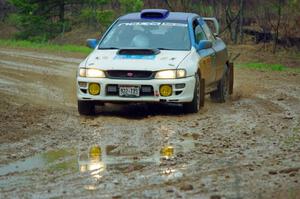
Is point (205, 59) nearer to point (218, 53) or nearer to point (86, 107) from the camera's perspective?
point (218, 53)

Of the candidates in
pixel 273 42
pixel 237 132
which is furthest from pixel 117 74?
pixel 273 42

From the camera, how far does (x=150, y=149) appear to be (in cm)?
927

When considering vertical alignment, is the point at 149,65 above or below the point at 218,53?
above

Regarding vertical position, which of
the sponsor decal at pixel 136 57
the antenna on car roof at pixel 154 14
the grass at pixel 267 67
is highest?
the antenna on car roof at pixel 154 14

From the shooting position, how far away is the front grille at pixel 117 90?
12.0m

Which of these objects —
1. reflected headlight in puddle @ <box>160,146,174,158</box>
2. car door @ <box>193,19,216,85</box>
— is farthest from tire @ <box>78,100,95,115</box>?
reflected headlight in puddle @ <box>160,146,174,158</box>

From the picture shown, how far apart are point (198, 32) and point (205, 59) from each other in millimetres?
825

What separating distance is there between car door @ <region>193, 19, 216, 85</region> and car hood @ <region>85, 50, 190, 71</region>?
0.46m

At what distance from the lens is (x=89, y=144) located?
32.0ft

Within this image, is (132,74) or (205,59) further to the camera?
(205,59)

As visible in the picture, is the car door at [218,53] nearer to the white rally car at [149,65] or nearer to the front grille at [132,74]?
the white rally car at [149,65]

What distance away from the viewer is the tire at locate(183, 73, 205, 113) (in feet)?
40.4

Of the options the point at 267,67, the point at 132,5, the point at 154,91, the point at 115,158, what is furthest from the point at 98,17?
the point at 115,158

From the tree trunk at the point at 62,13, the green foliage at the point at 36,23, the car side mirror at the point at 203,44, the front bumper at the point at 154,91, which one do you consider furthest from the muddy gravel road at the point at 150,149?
the tree trunk at the point at 62,13
